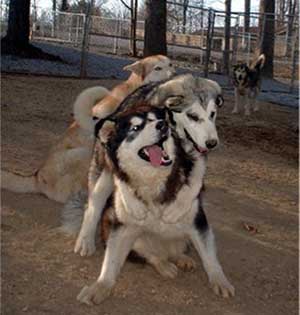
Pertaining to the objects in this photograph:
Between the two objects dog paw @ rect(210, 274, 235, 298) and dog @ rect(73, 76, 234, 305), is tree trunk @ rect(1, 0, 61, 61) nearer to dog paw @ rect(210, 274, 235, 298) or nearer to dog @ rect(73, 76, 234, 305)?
dog @ rect(73, 76, 234, 305)

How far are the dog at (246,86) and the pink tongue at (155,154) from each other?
24.9ft

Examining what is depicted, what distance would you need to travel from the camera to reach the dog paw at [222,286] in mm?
3407

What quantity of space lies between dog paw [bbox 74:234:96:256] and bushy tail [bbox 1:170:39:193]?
3.66 feet

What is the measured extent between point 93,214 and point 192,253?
2.34 feet

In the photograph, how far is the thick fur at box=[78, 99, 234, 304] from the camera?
10.8 ft

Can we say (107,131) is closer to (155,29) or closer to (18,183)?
(18,183)

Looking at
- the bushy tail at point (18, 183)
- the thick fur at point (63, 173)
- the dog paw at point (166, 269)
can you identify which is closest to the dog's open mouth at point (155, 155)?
the dog paw at point (166, 269)

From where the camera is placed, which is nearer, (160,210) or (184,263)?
(160,210)

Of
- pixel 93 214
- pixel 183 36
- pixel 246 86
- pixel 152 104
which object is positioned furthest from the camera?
pixel 183 36

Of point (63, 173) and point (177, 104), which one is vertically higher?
point (177, 104)

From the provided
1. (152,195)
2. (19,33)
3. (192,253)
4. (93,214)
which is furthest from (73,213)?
(19,33)

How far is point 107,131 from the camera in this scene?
355cm

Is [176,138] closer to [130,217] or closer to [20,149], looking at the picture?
[130,217]

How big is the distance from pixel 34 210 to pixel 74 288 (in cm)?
132
